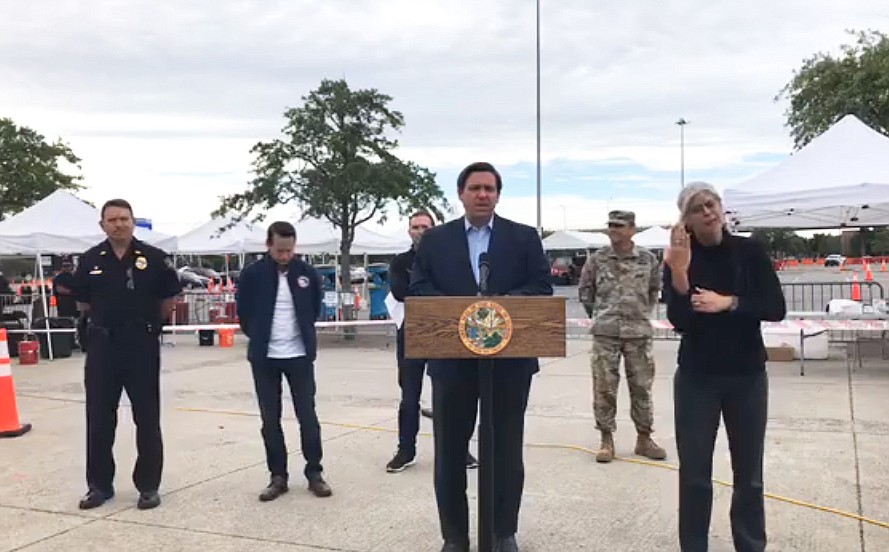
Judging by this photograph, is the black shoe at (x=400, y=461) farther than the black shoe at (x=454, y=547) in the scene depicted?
Yes

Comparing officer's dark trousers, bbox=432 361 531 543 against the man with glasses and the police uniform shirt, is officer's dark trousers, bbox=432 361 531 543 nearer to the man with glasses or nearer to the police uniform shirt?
the man with glasses

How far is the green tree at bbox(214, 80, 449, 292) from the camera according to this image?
14.9 m

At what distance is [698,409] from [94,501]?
3.73 m

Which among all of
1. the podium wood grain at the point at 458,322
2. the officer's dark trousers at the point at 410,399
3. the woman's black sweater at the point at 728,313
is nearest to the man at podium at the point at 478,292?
the podium wood grain at the point at 458,322

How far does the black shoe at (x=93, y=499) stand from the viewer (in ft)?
17.2

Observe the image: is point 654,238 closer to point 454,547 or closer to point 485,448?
point 454,547

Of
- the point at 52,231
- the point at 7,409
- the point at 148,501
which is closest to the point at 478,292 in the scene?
the point at 148,501

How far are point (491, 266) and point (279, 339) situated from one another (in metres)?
2.04

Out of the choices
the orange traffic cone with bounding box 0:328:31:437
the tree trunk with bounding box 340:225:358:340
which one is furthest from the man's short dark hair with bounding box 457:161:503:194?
the tree trunk with bounding box 340:225:358:340

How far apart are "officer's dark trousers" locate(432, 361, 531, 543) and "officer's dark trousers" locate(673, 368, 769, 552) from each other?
2.54 feet

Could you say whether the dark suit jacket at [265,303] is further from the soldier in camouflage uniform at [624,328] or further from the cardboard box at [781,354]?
the cardboard box at [781,354]

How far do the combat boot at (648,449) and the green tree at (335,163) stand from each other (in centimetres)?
888

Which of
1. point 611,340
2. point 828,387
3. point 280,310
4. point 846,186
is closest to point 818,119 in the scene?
point 846,186

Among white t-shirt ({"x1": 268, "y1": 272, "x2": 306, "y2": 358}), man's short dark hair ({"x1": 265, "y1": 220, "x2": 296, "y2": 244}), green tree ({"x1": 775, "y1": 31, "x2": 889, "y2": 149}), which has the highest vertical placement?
green tree ({"x1": 775, "y1": 31, "x2": 889, "y2": 149})
